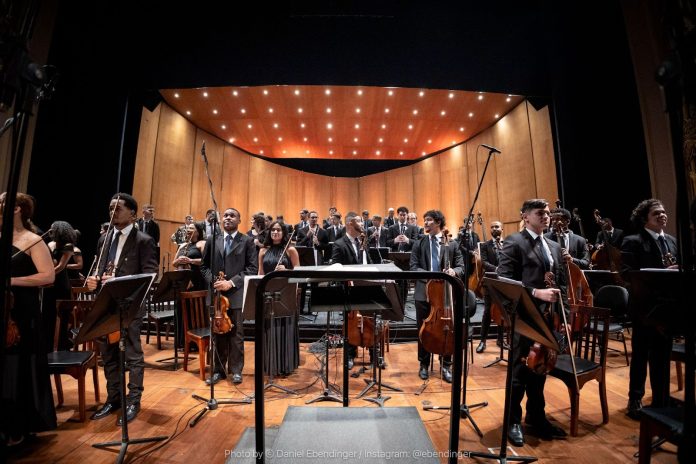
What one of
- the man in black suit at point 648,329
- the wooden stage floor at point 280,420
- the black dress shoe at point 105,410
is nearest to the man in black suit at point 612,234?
the wooden stage floor at point 280,420

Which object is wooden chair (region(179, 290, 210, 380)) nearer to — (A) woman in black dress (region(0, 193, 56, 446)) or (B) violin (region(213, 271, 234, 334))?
(B) violin (region(213, 271, 234, 334))

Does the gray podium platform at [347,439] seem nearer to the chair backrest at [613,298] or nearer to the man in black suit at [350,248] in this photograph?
the man in black suit at [350,248]

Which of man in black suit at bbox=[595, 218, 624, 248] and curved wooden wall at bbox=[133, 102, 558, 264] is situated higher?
curved wooden wall at bbox=[133, 102, 558, 264]

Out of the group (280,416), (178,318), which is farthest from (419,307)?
(178,318)

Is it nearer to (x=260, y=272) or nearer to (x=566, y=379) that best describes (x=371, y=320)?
(x=260, y=272)

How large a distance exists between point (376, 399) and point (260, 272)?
187cm

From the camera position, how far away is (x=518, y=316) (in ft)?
6.40

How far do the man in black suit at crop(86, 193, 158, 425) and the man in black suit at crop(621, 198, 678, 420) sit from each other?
13.1ft

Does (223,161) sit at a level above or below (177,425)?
above

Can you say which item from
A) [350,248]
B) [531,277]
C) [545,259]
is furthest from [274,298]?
[545,259]

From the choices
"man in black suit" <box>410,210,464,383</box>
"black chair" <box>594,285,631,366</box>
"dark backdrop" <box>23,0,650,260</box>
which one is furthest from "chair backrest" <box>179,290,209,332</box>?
"black chair" <box>594,285,631,366</box>

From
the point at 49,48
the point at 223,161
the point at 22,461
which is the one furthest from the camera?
the point at 223,161

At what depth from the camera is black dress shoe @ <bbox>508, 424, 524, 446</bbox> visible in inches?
92.0

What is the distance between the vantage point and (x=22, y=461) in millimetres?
2158
